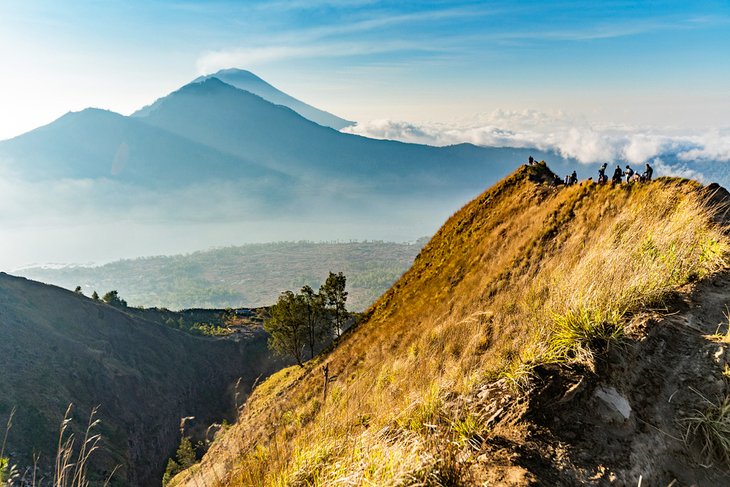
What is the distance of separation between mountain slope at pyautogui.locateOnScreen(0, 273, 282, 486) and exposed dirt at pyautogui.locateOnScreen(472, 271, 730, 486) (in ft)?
174

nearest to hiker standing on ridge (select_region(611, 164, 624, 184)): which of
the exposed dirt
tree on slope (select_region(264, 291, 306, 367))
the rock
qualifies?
the exposed dirt

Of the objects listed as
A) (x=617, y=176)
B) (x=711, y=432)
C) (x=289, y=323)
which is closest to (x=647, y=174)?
(x=617, y=176)

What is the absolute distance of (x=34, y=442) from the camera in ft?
147

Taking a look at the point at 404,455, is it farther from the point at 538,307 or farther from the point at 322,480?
the point at 538,307

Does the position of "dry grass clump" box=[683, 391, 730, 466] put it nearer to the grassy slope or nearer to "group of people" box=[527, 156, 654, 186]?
the grassy slope

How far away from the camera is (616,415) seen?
4516 mm

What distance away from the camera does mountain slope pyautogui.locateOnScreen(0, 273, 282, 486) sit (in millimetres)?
49684

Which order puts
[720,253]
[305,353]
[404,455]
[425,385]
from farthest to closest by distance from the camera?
[305,353], [720,253], [425,385], [404,455]

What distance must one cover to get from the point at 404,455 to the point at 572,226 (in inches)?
798

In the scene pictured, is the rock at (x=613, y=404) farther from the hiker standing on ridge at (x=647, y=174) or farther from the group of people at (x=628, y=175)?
the hiker standing on ridge at (x=647, y=174)

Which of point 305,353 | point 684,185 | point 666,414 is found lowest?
point 305,353

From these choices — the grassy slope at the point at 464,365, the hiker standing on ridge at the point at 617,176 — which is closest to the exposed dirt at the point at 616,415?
the grassy slope at the point at 464,365

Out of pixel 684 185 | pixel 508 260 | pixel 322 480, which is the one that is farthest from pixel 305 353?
pixel 322 480

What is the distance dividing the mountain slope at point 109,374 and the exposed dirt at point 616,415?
53.1 meters
